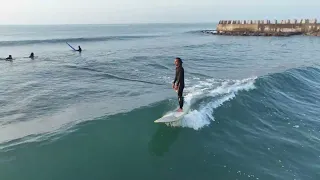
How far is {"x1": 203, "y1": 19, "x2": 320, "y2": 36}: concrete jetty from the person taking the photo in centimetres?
7606

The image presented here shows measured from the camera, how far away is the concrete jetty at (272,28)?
250ft

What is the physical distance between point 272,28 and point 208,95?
72.1 metres

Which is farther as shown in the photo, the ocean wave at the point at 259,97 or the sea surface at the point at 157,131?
the ocean wave at the point at 259,97

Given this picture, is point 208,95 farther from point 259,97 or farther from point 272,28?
point 272,28

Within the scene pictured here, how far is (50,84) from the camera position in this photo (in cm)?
2028

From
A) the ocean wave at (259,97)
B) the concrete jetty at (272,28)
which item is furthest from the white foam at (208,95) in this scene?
the concrete jetty at (272,28)

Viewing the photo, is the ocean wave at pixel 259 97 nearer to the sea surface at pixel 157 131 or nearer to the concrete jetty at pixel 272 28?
the sea surface at pixel 157 131

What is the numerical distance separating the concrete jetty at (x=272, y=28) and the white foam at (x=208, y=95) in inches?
2426

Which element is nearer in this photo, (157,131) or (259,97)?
(157,131)

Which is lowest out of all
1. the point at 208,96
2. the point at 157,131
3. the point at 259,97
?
the point at 157,131

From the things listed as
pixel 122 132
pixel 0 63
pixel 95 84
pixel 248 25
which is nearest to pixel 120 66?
pixel 95 84

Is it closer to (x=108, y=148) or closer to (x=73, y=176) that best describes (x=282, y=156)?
(x=108, y=148)

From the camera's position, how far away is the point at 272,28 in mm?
80938

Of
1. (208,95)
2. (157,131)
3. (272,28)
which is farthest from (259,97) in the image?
(272,28)
